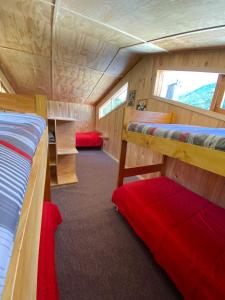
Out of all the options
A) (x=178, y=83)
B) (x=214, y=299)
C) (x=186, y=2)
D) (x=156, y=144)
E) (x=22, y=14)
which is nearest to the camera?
(x=214, y=299)

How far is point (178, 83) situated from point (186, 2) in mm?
1062

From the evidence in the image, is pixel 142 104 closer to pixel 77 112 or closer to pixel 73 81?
pixel 73 81

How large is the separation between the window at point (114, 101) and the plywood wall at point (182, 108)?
30 centimetres

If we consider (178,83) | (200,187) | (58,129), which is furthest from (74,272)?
(178,83)

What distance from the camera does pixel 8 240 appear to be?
0.19 metres

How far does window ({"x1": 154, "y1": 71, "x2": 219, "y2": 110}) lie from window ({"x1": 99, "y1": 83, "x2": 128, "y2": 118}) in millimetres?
1012

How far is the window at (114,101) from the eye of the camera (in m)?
3.13

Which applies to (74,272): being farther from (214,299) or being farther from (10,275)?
(10,275)

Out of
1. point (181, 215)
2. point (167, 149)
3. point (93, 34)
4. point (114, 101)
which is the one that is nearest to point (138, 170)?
point (181, 215)

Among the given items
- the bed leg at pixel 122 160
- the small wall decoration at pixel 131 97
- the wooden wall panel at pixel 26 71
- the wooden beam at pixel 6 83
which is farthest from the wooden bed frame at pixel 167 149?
the wooden beam at pixel 6 83

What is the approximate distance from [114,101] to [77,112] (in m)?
1.56

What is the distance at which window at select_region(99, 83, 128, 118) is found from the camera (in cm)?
313

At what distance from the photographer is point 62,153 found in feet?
6.72

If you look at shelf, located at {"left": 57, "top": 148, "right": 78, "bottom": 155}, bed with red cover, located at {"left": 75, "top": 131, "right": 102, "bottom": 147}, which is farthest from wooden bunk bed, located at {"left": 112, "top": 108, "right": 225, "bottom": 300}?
bed with red cover, located at {"left": 75, "top": 131, "right": 102, "bottom": 147}
